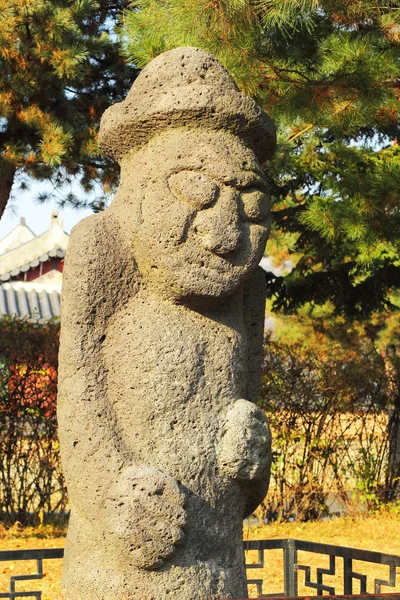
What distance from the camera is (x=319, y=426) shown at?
7.72 metres

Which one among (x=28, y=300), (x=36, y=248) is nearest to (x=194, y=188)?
(x=28, y=300)

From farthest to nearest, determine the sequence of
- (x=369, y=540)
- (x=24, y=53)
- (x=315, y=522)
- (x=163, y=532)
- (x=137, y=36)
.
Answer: (x=315, y=522), (x=369, y=540), (x=24, y=53), (x=137, y=36), (x=163, y=532)

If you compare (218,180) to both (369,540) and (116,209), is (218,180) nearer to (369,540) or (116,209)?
(116,209)

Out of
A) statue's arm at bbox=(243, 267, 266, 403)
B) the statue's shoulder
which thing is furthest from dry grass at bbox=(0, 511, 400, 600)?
the statue's shoulder

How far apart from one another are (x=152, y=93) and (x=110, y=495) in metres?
1.28

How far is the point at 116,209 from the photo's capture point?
2736 mm

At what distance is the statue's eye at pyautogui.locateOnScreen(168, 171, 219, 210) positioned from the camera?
2562mm

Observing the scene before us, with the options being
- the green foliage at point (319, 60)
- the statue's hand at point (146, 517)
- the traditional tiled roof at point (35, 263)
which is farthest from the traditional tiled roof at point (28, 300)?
the statue's hand at point (146, 517)

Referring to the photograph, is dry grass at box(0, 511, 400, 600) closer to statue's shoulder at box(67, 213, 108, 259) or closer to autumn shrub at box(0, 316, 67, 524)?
autumn shrub at box(0, 316, 67, 524)

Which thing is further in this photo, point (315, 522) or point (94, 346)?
point (315, 522)

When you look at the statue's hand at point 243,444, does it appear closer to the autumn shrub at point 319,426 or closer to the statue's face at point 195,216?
the statue's face at point 195,216

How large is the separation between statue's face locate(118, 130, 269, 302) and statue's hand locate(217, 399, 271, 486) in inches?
15.2

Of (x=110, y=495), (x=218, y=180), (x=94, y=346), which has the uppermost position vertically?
(x=218, y=180)

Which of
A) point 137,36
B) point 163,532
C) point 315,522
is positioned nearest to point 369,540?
point 315,522
